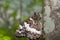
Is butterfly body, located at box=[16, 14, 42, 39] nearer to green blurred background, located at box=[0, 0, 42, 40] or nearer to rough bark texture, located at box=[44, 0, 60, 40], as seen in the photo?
rough bark texture, located at box=[44, 0, 60, 40]

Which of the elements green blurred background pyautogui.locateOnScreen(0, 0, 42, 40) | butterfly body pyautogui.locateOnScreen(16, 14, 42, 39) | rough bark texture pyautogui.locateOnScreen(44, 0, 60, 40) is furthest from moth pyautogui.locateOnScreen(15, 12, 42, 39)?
green blurred background pyautogui.locateOnScreen(0, 0, 42, 40)

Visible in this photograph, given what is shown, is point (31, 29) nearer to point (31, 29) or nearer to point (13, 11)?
point (31, 29)

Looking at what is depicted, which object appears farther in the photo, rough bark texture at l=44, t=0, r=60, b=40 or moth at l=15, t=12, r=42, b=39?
moth at l=15, t=12, r=42, b=39

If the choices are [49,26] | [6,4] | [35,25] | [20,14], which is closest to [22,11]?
[20,14]

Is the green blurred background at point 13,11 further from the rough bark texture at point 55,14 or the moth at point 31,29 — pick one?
the rough bark texture at point 55,14

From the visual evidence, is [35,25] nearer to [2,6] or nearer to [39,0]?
[39,0]

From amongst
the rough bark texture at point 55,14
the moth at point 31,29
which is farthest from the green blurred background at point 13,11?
Answer: the rough bark texture at point 55,14

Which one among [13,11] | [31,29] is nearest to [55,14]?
[31,29]
